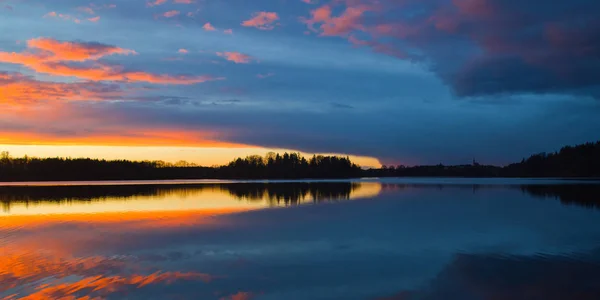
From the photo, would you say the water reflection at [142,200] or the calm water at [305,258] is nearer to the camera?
the calm water at [305,258]

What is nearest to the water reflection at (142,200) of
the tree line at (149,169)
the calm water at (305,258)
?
the calm water at (305,258)

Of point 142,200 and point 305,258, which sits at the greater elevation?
point 142,200

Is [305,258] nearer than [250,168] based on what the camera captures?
Yes

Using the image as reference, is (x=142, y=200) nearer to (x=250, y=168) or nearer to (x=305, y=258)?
(x=305, y=258)

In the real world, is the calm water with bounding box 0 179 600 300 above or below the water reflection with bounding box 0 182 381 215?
below

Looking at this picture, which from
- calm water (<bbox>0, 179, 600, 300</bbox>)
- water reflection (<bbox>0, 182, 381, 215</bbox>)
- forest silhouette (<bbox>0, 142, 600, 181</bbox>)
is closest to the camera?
calm water (<bbox>0, 179, 600, 300</bbox>)

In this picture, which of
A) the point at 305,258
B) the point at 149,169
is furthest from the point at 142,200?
the point at 149,169

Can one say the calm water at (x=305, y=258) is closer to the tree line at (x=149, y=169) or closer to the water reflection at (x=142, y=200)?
the water reflection at (x=142, y=200)

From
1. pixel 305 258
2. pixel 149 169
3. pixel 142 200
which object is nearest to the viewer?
pixel 305 258

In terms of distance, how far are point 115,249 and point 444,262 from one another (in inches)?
427

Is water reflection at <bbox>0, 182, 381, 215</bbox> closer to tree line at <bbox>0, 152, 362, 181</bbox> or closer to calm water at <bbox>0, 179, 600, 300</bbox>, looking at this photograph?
calm water at <bbox>0, 179, 600, 300</bbox>

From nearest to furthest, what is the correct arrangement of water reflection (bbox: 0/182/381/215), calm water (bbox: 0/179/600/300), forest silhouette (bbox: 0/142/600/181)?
calm water (bbox: 0/179/600/300) < water reflection (bbox: 0/182/381/215) < forest silhouette (bbox: 0/142/600/181)

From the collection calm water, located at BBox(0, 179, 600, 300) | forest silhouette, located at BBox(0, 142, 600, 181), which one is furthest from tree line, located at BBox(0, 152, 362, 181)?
calm water, located at BBox(0, 179, 600, 300)

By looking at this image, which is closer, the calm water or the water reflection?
the calm water
